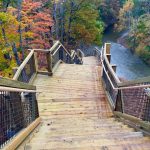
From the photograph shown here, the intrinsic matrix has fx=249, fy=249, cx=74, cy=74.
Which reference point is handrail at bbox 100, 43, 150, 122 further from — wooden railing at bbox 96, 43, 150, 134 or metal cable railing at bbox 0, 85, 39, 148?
metal cable railing at bbox 0, 85, 39, 148

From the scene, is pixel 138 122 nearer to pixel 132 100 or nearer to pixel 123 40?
pixel 132 100

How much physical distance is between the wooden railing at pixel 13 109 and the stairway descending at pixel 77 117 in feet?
1.03

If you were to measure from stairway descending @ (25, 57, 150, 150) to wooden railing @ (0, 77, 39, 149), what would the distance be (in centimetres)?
31

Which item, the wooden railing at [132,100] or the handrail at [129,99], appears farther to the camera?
the handrail at [129,99]

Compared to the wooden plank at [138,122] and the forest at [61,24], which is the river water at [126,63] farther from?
the wooden plank at [138,122]

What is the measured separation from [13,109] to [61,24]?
54.5ft

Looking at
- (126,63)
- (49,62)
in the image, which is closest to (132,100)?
(49,62)

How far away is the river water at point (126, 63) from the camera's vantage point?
23.8 metres

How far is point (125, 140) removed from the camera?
11.8ft

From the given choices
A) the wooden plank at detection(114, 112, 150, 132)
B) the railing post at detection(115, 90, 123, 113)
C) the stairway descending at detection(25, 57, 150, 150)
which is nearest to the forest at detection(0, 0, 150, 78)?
the stairway descending at detection(25, 57, 150, 150)

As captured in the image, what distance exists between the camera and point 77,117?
626 cm

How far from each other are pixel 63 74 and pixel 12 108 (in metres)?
5.51

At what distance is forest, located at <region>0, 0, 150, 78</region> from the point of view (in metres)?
12.1

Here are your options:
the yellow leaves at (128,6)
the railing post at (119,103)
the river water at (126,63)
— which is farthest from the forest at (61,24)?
the railing post at (119,103)
